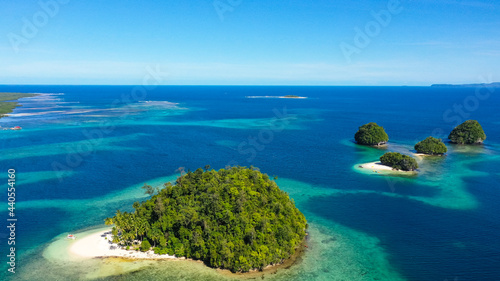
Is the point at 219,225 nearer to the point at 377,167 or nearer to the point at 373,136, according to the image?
the point at 377,167

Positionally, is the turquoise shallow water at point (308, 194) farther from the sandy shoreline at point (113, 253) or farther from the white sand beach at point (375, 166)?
the white sand beach at point (375, 166)

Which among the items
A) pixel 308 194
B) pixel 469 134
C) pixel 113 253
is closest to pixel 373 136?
pixel 469 134

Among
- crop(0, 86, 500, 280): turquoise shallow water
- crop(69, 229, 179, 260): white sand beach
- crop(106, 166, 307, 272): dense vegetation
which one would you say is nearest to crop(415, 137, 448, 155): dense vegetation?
crop(0, 86, 500, 280): turquoise shallow water

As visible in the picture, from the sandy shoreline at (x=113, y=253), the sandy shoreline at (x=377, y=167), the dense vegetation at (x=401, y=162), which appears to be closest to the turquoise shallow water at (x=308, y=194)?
the sandy shoreline at (x=113, y=253)

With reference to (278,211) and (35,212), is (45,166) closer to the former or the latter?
(35,212)

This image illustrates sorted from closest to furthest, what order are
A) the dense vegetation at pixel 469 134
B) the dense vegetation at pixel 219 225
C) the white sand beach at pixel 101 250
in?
the dense vegetation at pixel 219 225 → the white sand beach at pixel 101 250 → the dense vegetation at pixel 469 134

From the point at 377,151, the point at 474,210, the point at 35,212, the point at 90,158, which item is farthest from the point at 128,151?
the point at 474,210
